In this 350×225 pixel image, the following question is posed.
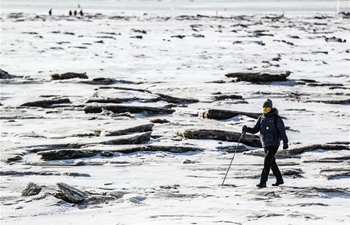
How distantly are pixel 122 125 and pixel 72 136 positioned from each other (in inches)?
41.8

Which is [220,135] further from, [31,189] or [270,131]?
[31,189]

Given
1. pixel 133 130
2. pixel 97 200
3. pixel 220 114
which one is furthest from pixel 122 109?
pixel 97 200

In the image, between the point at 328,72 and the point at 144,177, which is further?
the point at 328,72

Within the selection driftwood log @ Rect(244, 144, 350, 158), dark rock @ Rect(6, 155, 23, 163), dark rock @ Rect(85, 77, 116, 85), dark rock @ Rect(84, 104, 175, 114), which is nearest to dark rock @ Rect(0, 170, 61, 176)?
dark rock @ Rect(6, 155, 23, 163)

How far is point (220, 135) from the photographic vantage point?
1350 cm

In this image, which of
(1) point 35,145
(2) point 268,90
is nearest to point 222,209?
(1) point 35,145

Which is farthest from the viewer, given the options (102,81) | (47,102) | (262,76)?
(102,81)

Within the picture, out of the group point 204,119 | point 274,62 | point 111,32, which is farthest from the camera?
point 111,32

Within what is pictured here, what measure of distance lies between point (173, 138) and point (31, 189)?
193 inches

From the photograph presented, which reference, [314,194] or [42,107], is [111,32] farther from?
[314,194]

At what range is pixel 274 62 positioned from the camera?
101ft

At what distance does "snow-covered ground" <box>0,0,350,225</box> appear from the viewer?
843 cm

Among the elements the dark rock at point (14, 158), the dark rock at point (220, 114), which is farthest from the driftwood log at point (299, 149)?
the dark rock at point (14, 158)

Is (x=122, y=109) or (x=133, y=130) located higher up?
(x=133, y=130)
